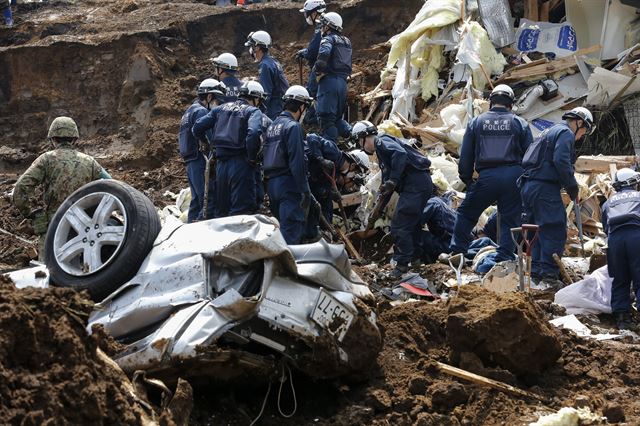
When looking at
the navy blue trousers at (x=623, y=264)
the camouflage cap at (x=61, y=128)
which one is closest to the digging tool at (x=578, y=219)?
the navy blue trousers at (x=623, y=264)

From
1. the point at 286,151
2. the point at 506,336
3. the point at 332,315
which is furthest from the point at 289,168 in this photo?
the point at 332,315

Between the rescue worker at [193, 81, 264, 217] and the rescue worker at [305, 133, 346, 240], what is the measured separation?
0.84 m

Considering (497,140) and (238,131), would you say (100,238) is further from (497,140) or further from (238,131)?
(497,140)

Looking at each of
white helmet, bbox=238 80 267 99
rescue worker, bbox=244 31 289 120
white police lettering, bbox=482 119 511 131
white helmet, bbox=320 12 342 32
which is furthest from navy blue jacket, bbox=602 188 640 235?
rescue worker, bbox=244 31 289 120

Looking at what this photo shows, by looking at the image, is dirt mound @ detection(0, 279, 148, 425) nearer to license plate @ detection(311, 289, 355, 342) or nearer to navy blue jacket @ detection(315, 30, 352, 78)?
license plate @ detection(311, 289, 355, 342)

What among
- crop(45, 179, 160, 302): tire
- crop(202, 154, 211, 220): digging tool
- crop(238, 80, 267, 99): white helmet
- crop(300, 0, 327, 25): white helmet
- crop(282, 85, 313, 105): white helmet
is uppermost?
crop(45, 179, 160, 302): tire

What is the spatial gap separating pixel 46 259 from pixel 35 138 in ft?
41.6

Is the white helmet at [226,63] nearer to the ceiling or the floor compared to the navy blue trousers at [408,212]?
nearer to the ceiling

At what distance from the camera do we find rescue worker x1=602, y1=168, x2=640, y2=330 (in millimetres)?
9828

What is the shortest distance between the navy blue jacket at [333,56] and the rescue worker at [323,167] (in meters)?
2.15

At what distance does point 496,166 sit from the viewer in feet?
38.1

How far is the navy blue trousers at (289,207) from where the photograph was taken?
1142cm

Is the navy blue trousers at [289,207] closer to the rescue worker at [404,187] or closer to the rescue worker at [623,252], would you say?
the rescue worker at [404,187]

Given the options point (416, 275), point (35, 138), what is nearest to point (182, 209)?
point (416, 275)
